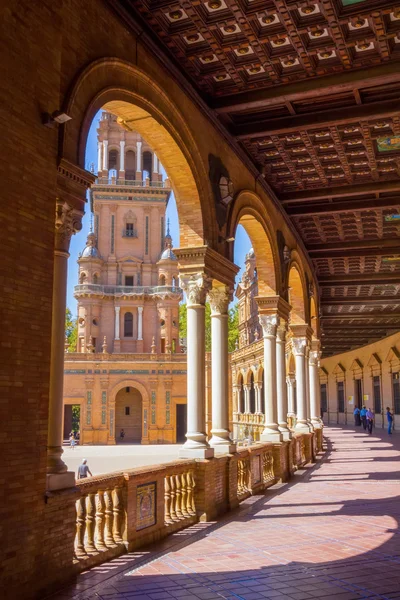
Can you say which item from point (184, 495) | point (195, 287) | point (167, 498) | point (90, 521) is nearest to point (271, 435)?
point (195, 287)

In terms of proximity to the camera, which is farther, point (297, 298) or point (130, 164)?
point (130, 164)

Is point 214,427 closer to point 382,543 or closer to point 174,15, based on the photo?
point 382,543

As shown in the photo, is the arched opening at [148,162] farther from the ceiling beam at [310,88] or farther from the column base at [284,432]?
the ceiling beam at [310,88]

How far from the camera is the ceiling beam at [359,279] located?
24719 millimetres

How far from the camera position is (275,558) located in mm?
7203

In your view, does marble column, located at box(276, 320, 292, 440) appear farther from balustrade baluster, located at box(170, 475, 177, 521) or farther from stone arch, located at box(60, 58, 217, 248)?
balustrade baluster, located at box(170, 475, 177, 521)

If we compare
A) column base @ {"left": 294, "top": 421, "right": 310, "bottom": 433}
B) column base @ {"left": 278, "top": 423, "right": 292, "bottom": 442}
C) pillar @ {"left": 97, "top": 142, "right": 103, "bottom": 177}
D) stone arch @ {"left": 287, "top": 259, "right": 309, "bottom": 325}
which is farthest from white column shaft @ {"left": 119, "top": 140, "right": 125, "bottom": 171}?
column base @ {"left": 278, "top": 423, "right": 292, "bottom": 442}

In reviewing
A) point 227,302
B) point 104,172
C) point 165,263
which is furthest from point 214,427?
point 104,172

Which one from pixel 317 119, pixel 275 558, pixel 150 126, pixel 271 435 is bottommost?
pixel 275 558

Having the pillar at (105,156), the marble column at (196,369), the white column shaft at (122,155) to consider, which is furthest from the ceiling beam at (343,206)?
the pillar at (105,156)

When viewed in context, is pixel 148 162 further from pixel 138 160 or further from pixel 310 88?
pixel 310 88

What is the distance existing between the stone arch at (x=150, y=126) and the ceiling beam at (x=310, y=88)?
3.57ft

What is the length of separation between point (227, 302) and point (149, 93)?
4.37 meters

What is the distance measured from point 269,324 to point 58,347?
31.5ft
